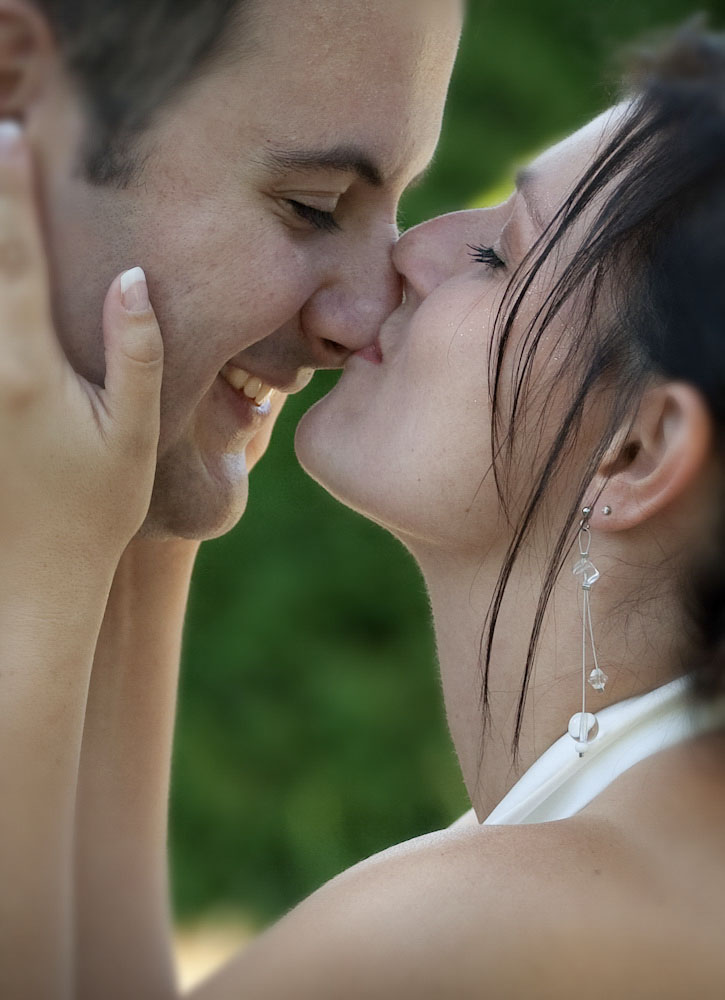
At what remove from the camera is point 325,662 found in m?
5.61

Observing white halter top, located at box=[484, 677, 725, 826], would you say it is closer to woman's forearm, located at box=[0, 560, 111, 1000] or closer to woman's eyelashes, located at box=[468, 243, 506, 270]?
woman's forearm, located at box=[0, 560, 111, 1000]

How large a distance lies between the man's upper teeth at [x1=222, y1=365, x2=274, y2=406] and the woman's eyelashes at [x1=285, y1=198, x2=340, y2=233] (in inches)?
12.7

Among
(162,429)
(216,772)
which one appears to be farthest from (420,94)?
(216,772)

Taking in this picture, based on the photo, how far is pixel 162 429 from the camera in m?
2.60

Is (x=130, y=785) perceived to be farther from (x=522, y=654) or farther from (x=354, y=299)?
(x=354, y=299)

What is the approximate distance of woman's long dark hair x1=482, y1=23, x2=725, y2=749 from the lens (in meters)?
2.10

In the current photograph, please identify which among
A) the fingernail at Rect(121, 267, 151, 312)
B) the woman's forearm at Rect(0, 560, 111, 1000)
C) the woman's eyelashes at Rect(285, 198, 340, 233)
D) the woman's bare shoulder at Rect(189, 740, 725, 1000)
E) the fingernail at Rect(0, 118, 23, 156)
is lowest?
the woman's forearm at Rect(0, 560, 111, 1000)

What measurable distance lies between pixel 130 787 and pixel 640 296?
4.88ft

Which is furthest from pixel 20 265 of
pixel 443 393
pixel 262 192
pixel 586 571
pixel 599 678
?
pixel 599 678

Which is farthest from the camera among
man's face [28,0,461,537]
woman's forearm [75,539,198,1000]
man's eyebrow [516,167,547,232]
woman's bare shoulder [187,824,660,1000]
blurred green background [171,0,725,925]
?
blurred green background [171,0,725,925]

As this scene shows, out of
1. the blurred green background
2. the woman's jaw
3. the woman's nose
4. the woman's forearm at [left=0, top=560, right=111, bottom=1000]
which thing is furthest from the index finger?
the blurred green background

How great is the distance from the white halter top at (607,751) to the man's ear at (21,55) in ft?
4.41

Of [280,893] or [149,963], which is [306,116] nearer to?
[149,963]

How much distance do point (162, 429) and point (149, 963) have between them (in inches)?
44.7
